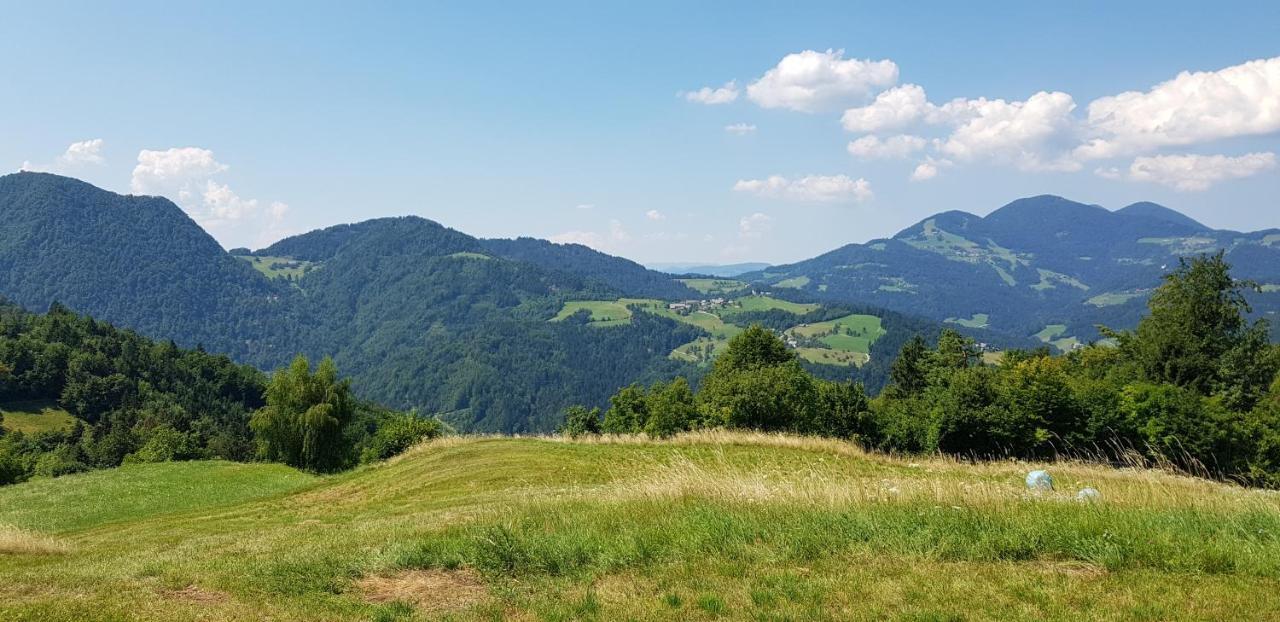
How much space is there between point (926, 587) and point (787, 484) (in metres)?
4.20

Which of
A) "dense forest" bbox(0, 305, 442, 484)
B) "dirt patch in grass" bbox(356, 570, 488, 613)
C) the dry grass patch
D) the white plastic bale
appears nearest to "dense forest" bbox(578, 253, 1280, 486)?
the white plastic bale

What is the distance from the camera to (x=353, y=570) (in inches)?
324

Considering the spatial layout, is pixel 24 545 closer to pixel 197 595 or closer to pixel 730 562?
pixel 197 595

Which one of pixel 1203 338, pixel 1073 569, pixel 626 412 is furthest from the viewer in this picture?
pixel 626 412

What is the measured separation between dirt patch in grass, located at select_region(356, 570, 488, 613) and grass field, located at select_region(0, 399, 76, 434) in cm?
14045

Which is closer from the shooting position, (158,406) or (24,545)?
(24,545)

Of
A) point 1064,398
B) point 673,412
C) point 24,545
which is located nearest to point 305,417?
point 673,412

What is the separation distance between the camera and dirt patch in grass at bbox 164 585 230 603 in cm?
711

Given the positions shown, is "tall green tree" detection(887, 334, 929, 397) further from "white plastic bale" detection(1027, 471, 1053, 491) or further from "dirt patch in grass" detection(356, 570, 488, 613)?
"dirt patch in grass" detection(356, 570, 488, 613)

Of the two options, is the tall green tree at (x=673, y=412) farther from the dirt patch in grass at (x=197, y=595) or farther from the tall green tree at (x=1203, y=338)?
the dirt patch in grass at (x=197, y=595)

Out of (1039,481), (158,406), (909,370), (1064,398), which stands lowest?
(158,406)

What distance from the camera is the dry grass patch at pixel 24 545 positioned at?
11.9m

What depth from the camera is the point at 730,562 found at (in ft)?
25.2

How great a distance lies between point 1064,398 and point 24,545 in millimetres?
45051
